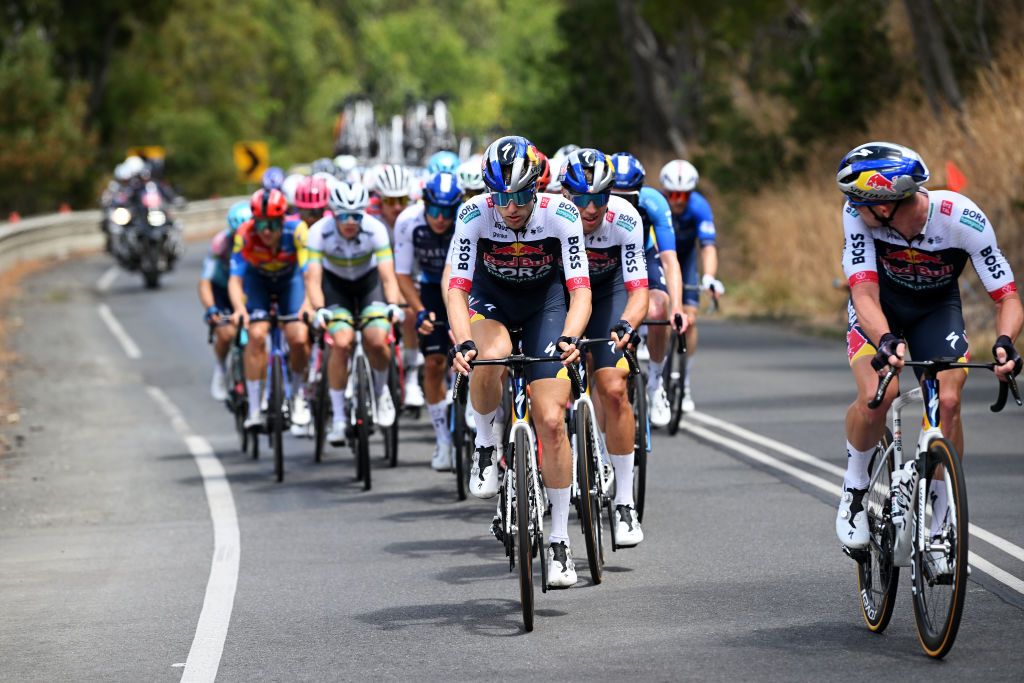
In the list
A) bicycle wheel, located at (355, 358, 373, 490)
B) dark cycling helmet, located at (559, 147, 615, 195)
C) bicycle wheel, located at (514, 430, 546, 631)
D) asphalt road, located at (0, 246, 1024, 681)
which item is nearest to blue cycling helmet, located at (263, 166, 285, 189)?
asphalt road, located at (0, 246, 1024, 681)

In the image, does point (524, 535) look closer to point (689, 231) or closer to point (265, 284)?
point (265, 284)

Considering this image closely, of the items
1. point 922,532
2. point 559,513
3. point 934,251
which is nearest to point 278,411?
point 559,513

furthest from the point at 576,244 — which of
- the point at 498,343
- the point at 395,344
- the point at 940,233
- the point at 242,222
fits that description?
the point at 242,222

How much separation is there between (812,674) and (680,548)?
10.2ft

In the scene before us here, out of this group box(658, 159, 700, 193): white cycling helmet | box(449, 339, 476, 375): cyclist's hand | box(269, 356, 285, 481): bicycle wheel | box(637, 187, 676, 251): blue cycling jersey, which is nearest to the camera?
box(449, 339, 476, 375): cyclist's hand

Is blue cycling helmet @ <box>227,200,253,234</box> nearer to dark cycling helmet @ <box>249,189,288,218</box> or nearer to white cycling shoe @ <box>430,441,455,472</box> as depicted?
dark cycling helmet @ <box>249,189,288,218</box>

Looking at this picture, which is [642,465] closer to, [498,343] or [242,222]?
[498,343]

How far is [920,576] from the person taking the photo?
7566 mm

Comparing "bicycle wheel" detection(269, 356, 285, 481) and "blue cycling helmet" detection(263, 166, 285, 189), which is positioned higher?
"blue cycling helmet" detection(263, 166, 285, 189)

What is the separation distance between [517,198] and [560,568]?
1680 millimetres

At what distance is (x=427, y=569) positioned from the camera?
1028 cm

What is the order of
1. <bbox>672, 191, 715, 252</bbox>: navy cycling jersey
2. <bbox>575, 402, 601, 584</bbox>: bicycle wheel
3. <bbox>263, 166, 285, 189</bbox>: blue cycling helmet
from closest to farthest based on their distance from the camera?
<bbox>575, 402, 601, 584</bbox>: bicycle wheel → <bbox>672, 191, 715, 252</bbox>: navy cycling jersey → <bbox>263, 166, 285, 189</bbox>: blue cycling helmet

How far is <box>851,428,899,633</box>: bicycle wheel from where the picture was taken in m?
7.96

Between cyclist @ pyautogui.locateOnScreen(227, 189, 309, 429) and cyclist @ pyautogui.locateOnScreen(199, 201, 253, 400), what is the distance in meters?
0.49
